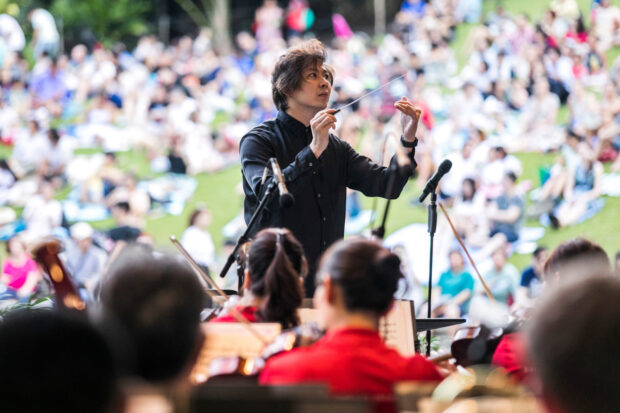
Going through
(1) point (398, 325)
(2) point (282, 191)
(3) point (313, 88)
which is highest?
(3) point (313, 88)

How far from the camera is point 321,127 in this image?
361 cm

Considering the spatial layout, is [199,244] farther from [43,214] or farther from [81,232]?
[43,214]

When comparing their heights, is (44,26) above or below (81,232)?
above

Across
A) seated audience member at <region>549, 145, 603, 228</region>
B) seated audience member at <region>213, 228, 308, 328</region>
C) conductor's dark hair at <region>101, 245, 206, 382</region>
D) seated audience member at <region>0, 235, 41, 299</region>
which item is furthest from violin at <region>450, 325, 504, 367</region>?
seated audience member at <region>0, 235, 41, 299</region>

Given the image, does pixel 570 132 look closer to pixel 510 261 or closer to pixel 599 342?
pixel 510 261

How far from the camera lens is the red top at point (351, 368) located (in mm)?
1963

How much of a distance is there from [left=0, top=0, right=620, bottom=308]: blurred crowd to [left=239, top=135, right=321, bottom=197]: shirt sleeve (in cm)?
502

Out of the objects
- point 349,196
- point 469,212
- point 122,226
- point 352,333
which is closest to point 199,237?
point 122,226

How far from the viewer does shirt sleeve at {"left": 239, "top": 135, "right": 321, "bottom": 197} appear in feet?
12.2

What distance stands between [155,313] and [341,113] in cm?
1120

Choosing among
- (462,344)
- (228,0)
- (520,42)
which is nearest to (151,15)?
(228,0)

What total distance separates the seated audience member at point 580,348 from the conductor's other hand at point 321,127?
230 cm

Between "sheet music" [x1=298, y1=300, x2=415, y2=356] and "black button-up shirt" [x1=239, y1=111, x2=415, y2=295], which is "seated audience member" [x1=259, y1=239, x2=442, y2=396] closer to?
"sheet music" [x1=298, y1=300, x2=415, y2=356]

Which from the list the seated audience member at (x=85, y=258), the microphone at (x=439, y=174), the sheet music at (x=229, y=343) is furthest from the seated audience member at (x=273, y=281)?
the seated audience member at (x=85, y=258)
